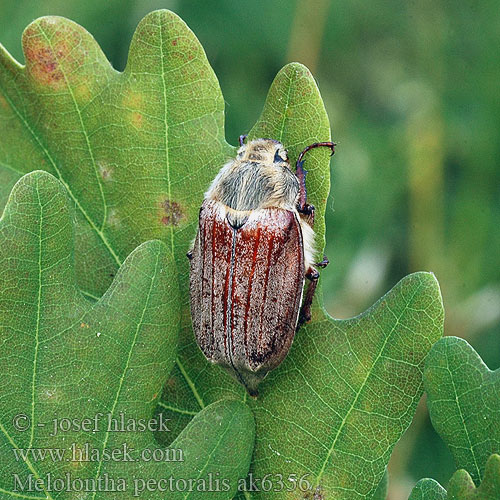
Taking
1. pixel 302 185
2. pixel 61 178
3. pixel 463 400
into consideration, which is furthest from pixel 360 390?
pixel 61 178

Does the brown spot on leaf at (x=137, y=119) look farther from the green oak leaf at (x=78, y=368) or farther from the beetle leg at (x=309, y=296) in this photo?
the beetle leg at (x=309, y=296)

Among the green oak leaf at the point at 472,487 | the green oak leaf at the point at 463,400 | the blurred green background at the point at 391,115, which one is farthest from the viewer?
the blurred green background at the point at 391,115

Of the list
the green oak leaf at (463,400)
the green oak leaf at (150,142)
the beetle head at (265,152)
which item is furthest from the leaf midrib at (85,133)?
the green oak leaf at (463,400)

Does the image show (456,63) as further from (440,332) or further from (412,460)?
(440,332)

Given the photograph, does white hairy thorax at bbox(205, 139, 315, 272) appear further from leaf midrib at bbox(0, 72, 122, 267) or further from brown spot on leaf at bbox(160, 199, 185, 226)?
leaf midrib at bbox(0, 72, 122, 267)

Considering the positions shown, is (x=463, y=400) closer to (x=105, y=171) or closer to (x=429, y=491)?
(x=429, y=491)
